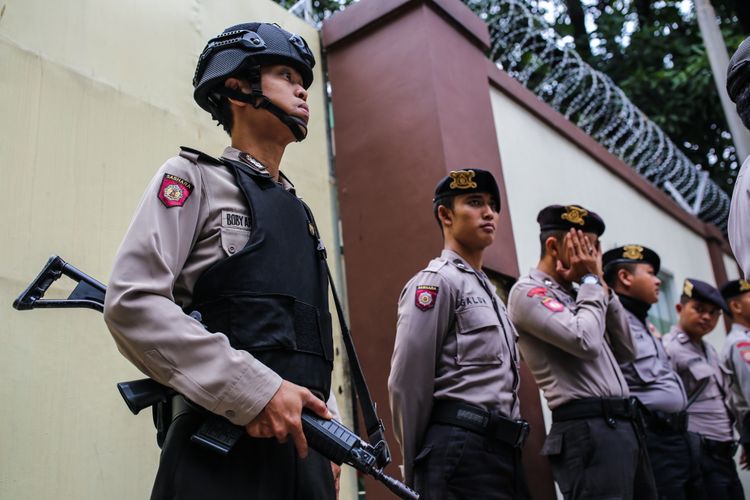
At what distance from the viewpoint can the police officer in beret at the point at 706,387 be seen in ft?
14.8

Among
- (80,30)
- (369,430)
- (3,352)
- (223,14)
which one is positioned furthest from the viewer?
(223,14)

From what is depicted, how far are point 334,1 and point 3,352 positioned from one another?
8073 millimetres

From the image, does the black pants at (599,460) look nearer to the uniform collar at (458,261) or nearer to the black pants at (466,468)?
the black pants at (466,468)

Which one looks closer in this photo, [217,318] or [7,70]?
[217,318]

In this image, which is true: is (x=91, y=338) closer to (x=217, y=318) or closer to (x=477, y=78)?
(x=217, y=318)

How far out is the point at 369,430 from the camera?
187 cm

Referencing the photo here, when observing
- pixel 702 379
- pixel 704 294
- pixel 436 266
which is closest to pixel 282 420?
pixel 436 266

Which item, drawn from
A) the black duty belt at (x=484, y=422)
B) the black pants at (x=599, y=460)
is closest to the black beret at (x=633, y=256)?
the black pants at (x=599, y=460)

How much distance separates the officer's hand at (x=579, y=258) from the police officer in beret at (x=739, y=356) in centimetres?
214

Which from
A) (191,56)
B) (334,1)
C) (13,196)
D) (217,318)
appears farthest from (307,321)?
(334,1)

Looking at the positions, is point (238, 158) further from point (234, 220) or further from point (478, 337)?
point (478, 337)

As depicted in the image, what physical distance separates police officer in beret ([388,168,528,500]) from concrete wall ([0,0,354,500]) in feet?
3.41

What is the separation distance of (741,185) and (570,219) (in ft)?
5.70

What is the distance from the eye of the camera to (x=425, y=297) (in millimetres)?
2883
